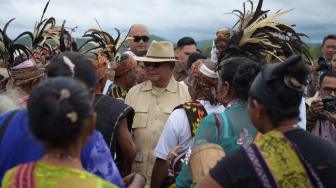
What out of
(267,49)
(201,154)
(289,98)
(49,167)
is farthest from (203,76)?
(49,167)

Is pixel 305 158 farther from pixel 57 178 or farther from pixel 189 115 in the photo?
pixel 189 115

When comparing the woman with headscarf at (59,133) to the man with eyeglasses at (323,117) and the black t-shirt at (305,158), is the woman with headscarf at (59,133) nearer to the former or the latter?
the black t-shirt at (305,158)

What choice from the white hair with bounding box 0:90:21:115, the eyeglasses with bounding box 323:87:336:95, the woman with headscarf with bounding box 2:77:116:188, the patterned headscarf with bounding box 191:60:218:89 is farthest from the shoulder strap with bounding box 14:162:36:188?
the eyeglasses with bounding box 323:87:336:95

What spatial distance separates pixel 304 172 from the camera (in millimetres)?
2465

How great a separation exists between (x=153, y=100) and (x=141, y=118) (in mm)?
244

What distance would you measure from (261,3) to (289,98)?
2.35m

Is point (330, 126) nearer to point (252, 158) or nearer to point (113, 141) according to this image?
point (113, 141)

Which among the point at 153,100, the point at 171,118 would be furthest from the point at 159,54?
the point at 171,118

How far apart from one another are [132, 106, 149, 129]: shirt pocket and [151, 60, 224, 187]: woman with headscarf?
66 centimetres

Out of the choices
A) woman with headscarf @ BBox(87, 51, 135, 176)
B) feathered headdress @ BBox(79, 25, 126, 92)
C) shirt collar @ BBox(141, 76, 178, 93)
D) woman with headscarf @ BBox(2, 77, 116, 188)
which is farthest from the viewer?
feathered headdress @ BBox(79, 25, 126, 92)

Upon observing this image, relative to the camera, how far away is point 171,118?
161 inches

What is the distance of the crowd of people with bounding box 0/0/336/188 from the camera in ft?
6.93

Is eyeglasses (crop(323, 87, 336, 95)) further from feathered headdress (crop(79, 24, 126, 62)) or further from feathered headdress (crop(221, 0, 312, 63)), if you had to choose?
→ feathered headdress (crop(79, 24, 126, 62))

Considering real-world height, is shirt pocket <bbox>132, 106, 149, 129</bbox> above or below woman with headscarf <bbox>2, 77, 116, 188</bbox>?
below
